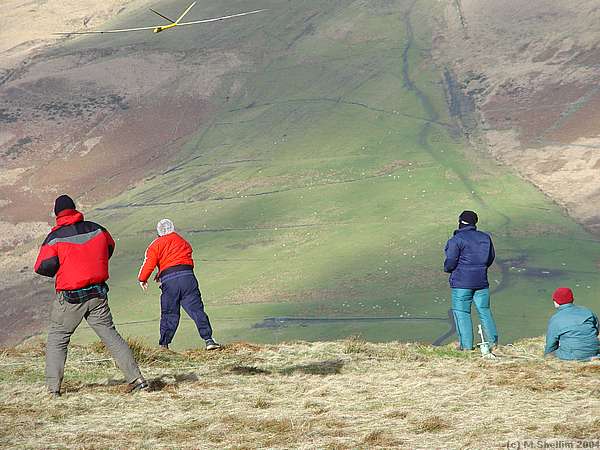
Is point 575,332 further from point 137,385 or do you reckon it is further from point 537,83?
point 537,83

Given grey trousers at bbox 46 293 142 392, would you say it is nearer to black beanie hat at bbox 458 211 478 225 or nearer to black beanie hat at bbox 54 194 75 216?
black beanie hat at bbox 54 194 75 216

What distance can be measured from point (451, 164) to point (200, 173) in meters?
21.4

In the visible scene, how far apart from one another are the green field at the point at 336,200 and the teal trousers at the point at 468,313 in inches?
1230

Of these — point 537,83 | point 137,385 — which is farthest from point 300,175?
point 137,385

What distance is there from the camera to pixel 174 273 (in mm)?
15188

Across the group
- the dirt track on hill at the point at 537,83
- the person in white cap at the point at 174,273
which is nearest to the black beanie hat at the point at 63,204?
the person in white cap at the point at 174,273

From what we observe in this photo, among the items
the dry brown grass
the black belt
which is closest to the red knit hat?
the dry brown grass

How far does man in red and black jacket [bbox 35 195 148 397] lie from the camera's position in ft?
37.7

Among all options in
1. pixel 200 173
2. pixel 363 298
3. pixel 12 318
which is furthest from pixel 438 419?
pixel 200 173

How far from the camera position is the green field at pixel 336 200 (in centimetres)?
5497

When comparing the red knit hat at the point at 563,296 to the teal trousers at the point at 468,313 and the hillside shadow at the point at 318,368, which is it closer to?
the teal trousers at the point at 468,313

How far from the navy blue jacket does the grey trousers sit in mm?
5581

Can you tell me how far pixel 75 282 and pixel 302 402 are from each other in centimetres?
295

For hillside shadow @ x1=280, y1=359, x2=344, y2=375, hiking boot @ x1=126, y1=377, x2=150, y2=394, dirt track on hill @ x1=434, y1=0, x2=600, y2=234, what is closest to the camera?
hiking boot @ x1=126, y1=377, x2=150, y2=394
